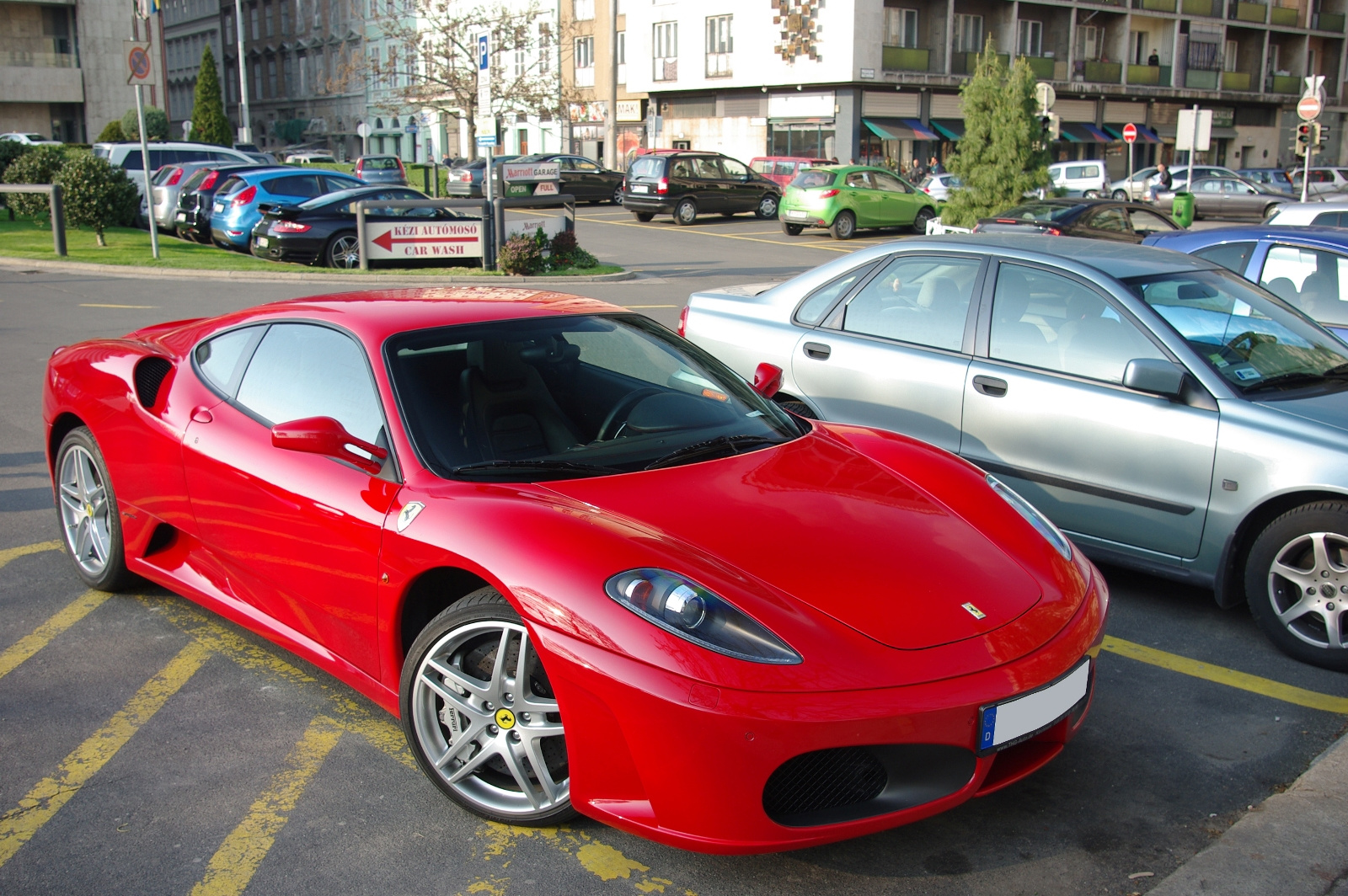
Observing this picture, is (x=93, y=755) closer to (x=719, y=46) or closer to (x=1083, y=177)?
(x=1083, y=177)

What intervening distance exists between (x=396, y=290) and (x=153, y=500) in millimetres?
1224

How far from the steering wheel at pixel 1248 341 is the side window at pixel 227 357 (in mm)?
3975

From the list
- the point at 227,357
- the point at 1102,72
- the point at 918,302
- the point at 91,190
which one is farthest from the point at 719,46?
the point at 227,357

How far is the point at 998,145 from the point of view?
958 inches

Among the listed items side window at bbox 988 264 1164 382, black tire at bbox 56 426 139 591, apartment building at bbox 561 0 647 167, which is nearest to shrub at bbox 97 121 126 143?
apartment building at bbox 561 0 647 167

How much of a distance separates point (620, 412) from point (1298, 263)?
5.84 m

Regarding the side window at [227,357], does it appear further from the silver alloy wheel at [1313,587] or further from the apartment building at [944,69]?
the apartment building at [944,69]

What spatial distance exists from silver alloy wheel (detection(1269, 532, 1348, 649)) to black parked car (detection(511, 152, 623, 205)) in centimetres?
3384

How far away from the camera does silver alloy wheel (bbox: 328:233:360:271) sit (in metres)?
18.8

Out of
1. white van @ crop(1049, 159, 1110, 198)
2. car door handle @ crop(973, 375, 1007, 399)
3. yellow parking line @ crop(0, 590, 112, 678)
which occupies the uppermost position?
white van @ crop(1049, 159, 1110, 198)

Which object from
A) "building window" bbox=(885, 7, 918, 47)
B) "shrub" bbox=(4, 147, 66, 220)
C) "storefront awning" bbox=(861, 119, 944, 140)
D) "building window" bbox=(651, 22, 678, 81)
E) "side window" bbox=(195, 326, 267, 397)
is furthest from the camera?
"building window" bbox=(651, 22, 678, 81)

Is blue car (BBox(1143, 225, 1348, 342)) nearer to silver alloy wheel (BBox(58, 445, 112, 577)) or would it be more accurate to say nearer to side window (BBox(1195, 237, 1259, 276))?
side window (BBox(1195, 237, 1259, 276))

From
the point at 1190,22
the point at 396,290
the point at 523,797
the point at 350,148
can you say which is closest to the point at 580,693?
the point at 523,797

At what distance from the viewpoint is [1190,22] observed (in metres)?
56.2
